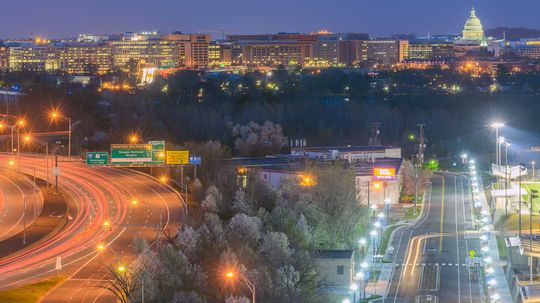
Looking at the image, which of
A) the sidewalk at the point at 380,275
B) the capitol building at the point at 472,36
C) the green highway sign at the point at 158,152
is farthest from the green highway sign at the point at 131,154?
the capitol building at the point at 472,36

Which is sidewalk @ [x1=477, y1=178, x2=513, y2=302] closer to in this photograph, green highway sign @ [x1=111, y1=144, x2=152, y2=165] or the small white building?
the small white building

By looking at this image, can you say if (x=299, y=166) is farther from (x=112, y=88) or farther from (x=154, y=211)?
(x=112, y=88)

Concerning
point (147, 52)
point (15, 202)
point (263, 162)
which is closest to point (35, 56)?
point (147, 52)

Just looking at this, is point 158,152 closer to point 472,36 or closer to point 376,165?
point 376,165

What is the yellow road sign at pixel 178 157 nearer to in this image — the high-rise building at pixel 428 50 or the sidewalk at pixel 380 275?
the sidewalk at pixel 380 275

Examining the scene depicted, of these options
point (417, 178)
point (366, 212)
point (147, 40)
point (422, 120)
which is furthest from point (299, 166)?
point (147, 40)

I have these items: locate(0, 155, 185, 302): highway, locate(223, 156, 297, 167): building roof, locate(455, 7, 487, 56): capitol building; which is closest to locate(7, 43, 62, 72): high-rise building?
locate(455, 7, 487, 56): capitol building
